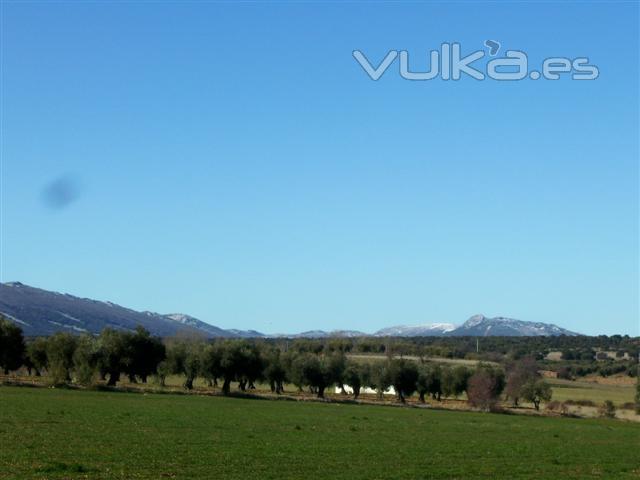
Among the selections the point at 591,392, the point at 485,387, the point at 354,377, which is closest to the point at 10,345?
the point at 354,377

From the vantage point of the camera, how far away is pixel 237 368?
4473 inches

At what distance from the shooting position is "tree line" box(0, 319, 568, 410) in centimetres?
10556

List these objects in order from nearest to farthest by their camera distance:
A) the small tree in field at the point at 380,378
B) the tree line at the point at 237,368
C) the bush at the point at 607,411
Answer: the tree line at the point at 237,368
the bush at the point at 607,411
the small tree in field at the point at 380,378

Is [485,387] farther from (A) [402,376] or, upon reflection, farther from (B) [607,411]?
(B) [607,411]

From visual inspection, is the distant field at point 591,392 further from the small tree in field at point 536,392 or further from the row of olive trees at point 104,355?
the row of olive trees at point 104,355

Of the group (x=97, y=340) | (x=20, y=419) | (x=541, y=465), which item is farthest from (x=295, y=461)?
(x=97, y=340)

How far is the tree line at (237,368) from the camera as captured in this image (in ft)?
346

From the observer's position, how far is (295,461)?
114 feet

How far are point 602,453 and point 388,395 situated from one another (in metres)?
85.7

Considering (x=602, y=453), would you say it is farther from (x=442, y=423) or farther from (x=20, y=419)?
(x=20, y=419)

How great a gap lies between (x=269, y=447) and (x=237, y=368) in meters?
74.4

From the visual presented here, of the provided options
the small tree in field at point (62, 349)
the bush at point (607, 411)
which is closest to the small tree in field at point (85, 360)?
the small tree in field at point (62, 349)

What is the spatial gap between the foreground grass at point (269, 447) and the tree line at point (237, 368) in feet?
129

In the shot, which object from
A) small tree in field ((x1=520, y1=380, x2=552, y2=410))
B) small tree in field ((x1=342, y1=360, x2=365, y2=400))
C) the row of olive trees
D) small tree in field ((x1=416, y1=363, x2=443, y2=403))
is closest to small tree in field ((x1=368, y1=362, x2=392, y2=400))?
small tree in field ((x1=342, y1=360, x2=365, y2=400))
